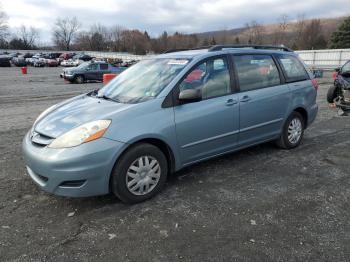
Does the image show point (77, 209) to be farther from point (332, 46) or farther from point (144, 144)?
point (332, 46)

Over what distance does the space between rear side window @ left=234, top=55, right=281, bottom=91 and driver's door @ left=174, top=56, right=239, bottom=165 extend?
260mm

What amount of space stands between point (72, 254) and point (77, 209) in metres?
0.84

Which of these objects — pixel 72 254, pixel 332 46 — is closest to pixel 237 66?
pixel 72 254

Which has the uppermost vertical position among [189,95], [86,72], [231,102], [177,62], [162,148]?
[177,62]

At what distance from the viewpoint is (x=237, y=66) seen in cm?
479

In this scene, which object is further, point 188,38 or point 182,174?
point 188,38

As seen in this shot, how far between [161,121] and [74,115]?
1027mm

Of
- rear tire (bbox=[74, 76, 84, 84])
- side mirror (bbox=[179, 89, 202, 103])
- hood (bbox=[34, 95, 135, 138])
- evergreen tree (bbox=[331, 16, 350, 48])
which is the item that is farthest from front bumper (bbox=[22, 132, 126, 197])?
evergreen tree (bbox=[331, 16, 350, 48])

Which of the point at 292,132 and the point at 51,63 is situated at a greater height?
the point at 51,63

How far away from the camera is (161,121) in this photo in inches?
152

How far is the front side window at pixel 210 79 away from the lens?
4273 mm

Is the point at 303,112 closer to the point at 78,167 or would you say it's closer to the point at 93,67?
the point at 78,167

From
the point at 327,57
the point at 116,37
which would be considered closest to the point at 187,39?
the point at 116,37

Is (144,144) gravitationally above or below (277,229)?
above
